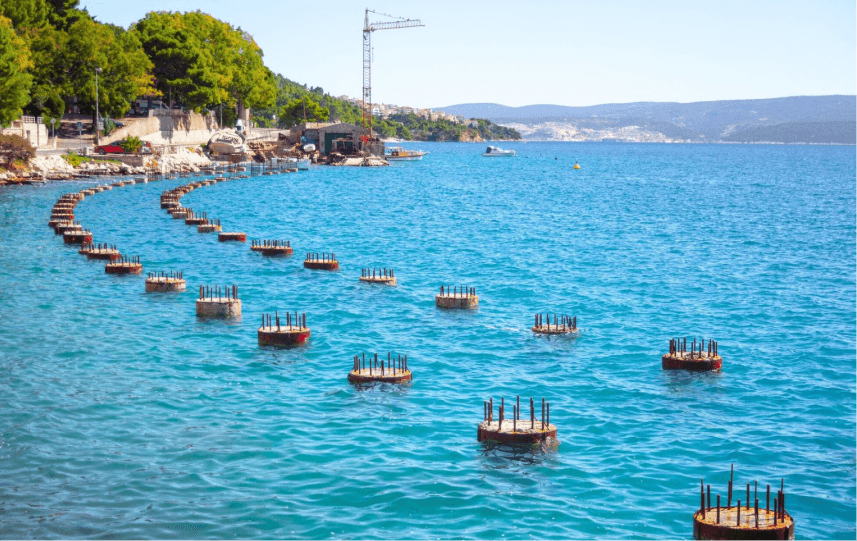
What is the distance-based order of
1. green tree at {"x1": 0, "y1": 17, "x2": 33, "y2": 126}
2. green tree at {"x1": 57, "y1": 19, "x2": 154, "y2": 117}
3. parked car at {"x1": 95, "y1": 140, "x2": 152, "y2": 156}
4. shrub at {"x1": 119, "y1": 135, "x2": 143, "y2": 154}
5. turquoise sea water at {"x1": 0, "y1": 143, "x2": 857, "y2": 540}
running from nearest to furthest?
turquoise sea water at {"x1": 0, "y1": 143, "x2": 857, "y2": 540}, green tree at {"x1": 0, "y1": 17, "x2": 33, "y2": 126}, parked car at {"x1": 95, "y1": 140, "x2": 152, "y2": 156}, green tree at {"x1": 57, "y1": 19, "x2": 154, "y2": 117}, shrub at {"x1": 119, "y1": 135, "x2": 143, "y2": 154}

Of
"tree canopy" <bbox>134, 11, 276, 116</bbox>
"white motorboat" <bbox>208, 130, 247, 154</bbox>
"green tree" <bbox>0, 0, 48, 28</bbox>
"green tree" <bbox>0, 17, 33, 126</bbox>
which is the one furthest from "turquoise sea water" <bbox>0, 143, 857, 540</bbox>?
"white motorboat" <bbox>208, 130, 247, 154</bbox>

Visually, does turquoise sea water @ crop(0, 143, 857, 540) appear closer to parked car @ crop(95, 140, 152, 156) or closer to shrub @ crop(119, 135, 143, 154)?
parked car @ crop(95, 140, 152, 156)

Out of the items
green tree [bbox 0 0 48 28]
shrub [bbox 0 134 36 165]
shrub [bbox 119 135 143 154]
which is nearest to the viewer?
shrub [bbox 0 134 36 165]

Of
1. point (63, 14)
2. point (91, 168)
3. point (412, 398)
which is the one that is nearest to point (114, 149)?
point (91, 168)

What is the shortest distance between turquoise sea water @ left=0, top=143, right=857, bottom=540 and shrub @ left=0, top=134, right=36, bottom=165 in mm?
44595

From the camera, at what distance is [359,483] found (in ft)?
74.4

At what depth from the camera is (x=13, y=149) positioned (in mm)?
108562

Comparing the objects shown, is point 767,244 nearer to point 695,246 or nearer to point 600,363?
point 695,246

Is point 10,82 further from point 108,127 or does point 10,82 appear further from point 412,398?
point 412,398

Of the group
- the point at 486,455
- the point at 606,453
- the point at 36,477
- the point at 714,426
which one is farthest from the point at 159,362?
the point at 714,426

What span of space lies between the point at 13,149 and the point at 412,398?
92.5 metres

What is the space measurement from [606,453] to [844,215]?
315 feet

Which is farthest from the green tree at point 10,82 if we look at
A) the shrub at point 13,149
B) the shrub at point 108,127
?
the shrub at point 108,127

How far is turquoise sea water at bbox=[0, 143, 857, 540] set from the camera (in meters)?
21.2
